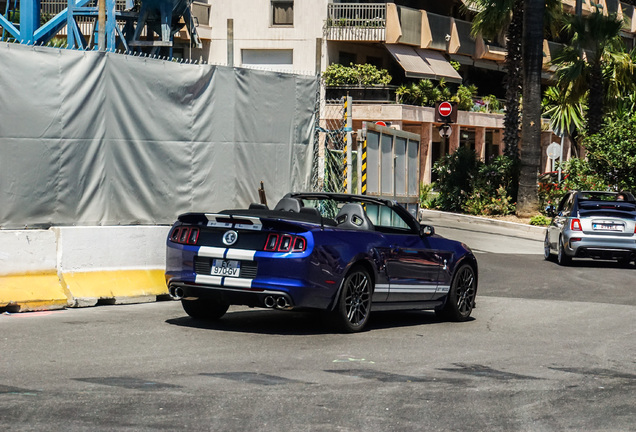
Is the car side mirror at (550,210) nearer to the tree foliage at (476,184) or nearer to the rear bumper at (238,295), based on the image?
the tree foliage at (476,184)

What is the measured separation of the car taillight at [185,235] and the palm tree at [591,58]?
95.0 ft

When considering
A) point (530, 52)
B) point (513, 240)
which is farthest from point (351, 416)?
point (530, 52)

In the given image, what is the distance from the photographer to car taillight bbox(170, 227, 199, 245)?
1041 cm

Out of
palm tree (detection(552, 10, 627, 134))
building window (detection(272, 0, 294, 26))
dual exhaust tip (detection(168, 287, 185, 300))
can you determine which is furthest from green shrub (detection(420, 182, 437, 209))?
dual exhaust tip (detection(168, 287, 185, 300))

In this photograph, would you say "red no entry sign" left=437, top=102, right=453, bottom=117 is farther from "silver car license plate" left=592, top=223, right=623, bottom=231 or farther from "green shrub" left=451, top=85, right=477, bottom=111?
"green shrub" left=451, top=85, right=477, bottom=111

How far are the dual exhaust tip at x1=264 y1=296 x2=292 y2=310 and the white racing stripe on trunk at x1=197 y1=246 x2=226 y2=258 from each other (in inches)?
25.5

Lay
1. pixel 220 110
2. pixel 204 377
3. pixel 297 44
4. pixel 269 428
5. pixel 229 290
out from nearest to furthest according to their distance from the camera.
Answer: pixel 269 428
pixel 204 377
pixel 229 290
pixel 220 110
pixel 297 44

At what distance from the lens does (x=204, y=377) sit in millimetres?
7520

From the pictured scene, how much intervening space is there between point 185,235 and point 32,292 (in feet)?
6.57

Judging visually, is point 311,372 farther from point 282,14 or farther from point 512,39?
point 282,14

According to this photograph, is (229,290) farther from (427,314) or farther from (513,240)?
(513,240)

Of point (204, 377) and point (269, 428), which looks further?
point (204, 377)

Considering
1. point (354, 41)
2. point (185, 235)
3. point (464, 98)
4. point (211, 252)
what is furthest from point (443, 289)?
point (464, 98)

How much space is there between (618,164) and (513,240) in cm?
719
